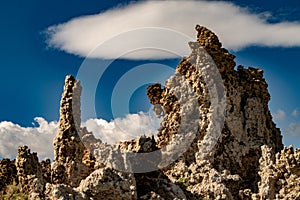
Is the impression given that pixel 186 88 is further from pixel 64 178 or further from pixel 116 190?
pixel 116 190

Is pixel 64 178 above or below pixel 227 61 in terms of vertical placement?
below

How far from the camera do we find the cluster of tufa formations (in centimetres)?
2352

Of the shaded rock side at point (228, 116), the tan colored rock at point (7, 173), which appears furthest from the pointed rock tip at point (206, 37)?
the tan colored rock at point (7, 173)

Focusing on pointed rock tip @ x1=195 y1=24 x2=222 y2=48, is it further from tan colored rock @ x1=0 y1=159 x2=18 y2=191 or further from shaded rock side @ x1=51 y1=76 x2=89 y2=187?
tan colored rock @ x1=0 y1=159 x2=18 y2=191

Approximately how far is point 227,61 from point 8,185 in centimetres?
1319

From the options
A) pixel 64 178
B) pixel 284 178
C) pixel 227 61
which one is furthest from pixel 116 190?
pixel 227 61

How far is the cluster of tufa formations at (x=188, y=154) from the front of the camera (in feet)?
77.2

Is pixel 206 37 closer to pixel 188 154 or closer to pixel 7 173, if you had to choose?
pixel 188 154

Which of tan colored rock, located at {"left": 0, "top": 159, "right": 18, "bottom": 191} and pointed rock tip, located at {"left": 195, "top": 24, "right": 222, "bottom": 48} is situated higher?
pointed rock tip, located at {"left": 195, "top": 24, "right": 222, "bottom": 48}

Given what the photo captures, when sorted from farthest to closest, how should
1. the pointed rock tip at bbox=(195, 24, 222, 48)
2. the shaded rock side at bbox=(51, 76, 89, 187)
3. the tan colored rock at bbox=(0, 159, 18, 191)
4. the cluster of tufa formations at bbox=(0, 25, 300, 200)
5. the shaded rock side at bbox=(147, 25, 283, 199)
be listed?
the pointed rock tip at bbox=(195, 24, 222, 48)
the shaded rock side at bbox=(147, 25, 283, 199)
the shaded rock side at bbox=(51, 76, 89, 187)
the tan colored rock at bbox=(0, 159, 18, 191)
the cluster of tufa formations at bbox=(0, 25, 300, 200)

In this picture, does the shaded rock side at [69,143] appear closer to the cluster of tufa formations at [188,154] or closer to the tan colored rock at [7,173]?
the cluster of tufa formations at [188,154]

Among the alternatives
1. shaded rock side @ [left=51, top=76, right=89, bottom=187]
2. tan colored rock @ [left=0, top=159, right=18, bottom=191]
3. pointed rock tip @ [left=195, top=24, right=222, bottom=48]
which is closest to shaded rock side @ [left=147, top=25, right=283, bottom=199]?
pointed rock tip @ [left=195, top=24, right=222, bottom=48]

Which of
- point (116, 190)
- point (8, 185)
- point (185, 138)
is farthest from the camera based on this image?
point (185, 138)

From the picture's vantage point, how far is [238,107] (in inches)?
1358
